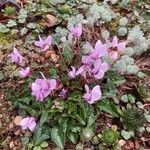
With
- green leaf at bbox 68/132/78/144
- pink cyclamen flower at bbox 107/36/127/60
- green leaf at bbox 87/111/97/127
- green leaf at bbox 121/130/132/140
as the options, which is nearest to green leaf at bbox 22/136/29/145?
green leaf at bbox 68/132/78/144

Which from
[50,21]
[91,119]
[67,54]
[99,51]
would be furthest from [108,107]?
[50,21]

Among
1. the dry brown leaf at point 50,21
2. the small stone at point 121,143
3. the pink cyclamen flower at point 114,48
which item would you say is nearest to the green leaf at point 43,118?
the small stone at point 121,143

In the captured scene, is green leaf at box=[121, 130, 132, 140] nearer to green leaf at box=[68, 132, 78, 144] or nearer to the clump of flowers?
green leaf at box=[68, 132, 78, 144]

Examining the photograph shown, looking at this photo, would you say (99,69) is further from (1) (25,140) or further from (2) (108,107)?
(1) (25,140)

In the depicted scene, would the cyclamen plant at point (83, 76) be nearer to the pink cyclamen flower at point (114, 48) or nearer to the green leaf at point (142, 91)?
the pink cyclamen flower at point (114, 48)

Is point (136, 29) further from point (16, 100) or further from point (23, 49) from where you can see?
point (16, 100)

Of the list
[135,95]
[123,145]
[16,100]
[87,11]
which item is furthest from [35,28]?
[123,145]
